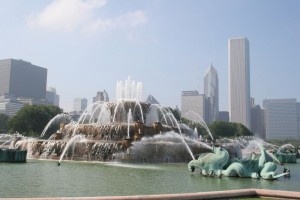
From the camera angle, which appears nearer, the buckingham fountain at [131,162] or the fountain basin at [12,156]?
the buckingham fountain at [131,162]

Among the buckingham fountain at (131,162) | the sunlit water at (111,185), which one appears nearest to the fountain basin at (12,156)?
the buckingham fountain at (131,162)

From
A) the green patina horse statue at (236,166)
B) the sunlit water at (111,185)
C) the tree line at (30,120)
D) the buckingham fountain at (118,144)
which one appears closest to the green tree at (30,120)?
the tree line at (30,120)

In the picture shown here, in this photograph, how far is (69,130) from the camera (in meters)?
40.3

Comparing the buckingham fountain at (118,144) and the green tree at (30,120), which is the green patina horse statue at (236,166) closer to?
the buckingham fountain at (118,144)

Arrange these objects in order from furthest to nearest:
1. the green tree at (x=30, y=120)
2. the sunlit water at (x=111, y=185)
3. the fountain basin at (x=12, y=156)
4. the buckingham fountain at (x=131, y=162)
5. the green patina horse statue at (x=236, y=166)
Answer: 1. the green tree at (x=30, y=120)
2. the fountain basin at (x=12, y=156)
3. the green patina horse statue at (x=236, y=166)
4. the buckingham fountain at (x=131, y=162)
5. the sunlit water at (x=111, y=185)

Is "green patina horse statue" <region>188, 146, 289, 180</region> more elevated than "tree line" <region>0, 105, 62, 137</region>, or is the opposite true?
"tree line" <region>0, 105, 62, 137</region>

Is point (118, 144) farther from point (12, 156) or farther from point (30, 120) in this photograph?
point (30, 120)

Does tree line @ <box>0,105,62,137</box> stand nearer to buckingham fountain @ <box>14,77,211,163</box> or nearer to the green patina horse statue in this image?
buckingham fountain @ <box>14,77,211,163</box>

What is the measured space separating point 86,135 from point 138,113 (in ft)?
30.2

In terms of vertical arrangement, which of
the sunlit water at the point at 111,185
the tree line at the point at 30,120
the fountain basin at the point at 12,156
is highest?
the tree line at the point at 30,120

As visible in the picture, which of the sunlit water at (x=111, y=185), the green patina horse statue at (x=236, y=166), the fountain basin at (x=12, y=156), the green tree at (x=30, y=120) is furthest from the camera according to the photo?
the green tree at (x=30, y=120)

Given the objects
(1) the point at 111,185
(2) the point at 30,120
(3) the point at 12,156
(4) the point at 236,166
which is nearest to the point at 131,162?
(3) the point at 12,156

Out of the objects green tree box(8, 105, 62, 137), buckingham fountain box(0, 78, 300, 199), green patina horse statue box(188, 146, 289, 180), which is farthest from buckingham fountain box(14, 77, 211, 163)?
green tree box(8, 105, 62, 137)

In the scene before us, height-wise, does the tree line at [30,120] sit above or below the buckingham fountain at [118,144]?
above
